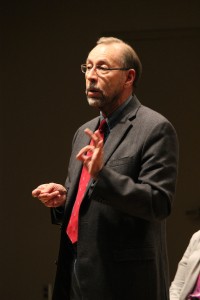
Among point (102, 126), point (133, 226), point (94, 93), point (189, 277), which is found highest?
point (94, 93)

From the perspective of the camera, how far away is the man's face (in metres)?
1.83

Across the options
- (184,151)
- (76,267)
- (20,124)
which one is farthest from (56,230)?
(76,267)

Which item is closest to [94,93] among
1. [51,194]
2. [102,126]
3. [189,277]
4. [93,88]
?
[93,88]

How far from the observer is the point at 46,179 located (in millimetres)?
4094

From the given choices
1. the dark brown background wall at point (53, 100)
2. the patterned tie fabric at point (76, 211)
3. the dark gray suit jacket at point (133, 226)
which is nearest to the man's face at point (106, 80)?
the dark gray suit jacket at point (133, 226)

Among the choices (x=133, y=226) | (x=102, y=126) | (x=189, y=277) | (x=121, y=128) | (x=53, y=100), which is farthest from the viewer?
(x=53, y=100)

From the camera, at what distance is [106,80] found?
183 cm

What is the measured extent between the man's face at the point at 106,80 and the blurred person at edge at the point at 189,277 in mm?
1161

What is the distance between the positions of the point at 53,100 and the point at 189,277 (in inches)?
74.9

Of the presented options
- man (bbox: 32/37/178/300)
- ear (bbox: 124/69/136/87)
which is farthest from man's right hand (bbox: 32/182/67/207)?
ear (bbox: 124/69/136/87)

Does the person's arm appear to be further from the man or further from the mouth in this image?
the mouth

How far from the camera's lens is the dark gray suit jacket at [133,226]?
5.44ft

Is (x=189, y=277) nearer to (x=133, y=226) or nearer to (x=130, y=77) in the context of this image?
(x=133, y=226)

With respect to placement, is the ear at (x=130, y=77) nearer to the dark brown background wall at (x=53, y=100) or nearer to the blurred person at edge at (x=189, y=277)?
the blurred person at edge at (x=189, y=277)
